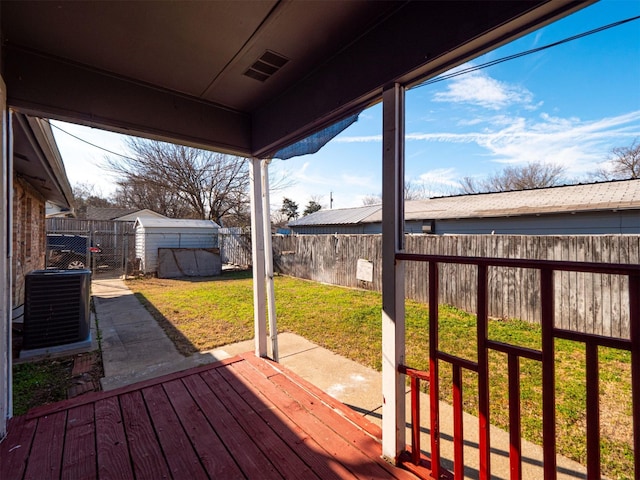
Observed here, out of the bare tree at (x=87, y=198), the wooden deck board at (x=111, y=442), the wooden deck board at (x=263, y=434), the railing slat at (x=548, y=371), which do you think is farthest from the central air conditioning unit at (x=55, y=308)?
the bare tree at (x=87, y=198)

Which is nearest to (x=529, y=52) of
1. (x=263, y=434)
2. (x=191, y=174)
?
(x=263, y=434)

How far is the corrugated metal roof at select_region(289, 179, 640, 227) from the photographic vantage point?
6.73 metres

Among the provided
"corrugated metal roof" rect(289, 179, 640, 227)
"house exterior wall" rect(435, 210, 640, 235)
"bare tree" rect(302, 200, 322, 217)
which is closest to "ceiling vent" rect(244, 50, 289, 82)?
"corrugated metal roof" rect(289, 179, 640, 227)

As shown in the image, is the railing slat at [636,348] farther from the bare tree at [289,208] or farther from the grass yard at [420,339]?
the bare tree at [289,208]

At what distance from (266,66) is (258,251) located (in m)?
1.61

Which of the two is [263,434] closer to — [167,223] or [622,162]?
[622,162]

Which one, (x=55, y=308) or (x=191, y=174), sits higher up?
(x=191, y=174)

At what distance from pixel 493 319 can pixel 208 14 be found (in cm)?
545

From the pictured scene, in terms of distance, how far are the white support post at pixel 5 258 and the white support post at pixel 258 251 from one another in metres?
1.66

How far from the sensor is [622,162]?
2852mm

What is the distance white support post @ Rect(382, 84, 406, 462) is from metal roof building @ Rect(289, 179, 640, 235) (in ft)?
24.3

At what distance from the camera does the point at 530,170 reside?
8508 millimetres

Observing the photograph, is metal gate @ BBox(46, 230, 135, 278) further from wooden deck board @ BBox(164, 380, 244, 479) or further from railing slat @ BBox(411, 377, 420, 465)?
railing slat @ BBox(411, 377, 420, 465)

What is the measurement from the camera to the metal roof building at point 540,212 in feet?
21.9
